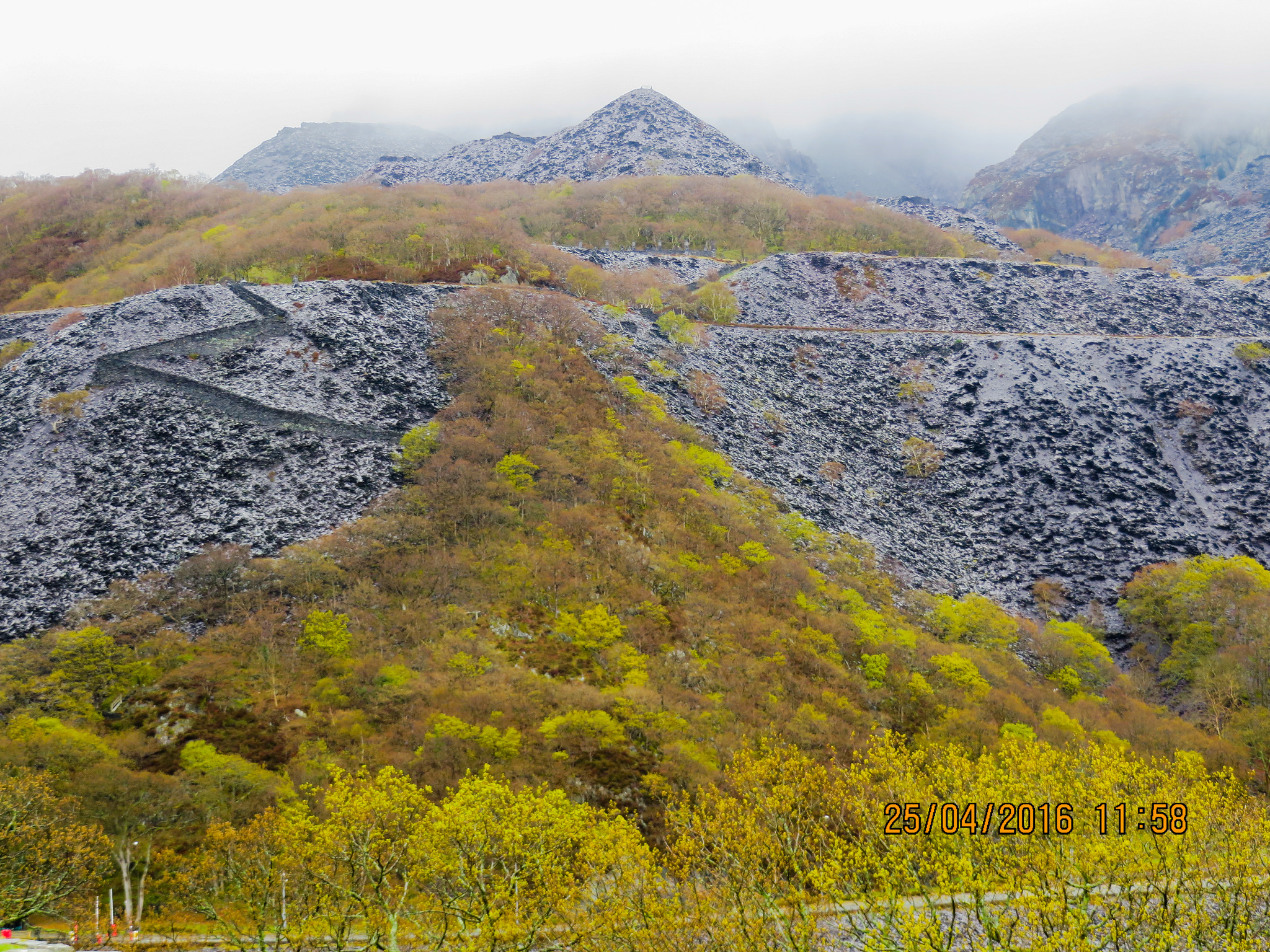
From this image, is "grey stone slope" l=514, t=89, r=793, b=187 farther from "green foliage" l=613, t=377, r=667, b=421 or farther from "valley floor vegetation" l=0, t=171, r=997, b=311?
"green foliage" l=613, t=377, r=667, b=421

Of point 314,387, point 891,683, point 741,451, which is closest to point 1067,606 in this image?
point 891,683

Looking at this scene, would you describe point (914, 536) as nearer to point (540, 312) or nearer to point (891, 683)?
point (891, 683)

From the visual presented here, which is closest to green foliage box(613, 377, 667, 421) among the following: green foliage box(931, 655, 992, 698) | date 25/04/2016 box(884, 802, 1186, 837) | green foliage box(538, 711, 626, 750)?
green foliage box(931, 655, 992, 698)

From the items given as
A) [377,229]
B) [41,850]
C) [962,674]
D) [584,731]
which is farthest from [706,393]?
[41,850]

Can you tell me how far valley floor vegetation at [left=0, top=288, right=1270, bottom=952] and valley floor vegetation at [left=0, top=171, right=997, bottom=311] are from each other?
21.6 m

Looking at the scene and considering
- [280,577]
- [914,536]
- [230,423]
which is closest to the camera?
[280,577]

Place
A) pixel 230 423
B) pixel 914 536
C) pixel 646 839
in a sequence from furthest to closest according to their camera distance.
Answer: pixel 914 536, pixel 230 423, pixel 646 839

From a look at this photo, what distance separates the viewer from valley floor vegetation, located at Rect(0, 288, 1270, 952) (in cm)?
1873

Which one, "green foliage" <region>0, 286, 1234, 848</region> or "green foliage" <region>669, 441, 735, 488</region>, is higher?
"green foliage" <region>669, 441, 735, 488</region>

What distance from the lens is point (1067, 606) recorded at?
55.0 m

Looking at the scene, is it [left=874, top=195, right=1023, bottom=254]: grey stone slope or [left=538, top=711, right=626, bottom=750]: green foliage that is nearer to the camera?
[left=538, top=711, right=626, bottom=750]: green foliage

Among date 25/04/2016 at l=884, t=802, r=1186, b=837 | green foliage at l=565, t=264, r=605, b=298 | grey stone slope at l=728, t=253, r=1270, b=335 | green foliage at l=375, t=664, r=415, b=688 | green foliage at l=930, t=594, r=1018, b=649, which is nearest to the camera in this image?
date 25/04/2016 at l=884, t=802, r=1186, b=837

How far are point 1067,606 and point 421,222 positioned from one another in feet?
267

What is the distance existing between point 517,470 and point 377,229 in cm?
4948
